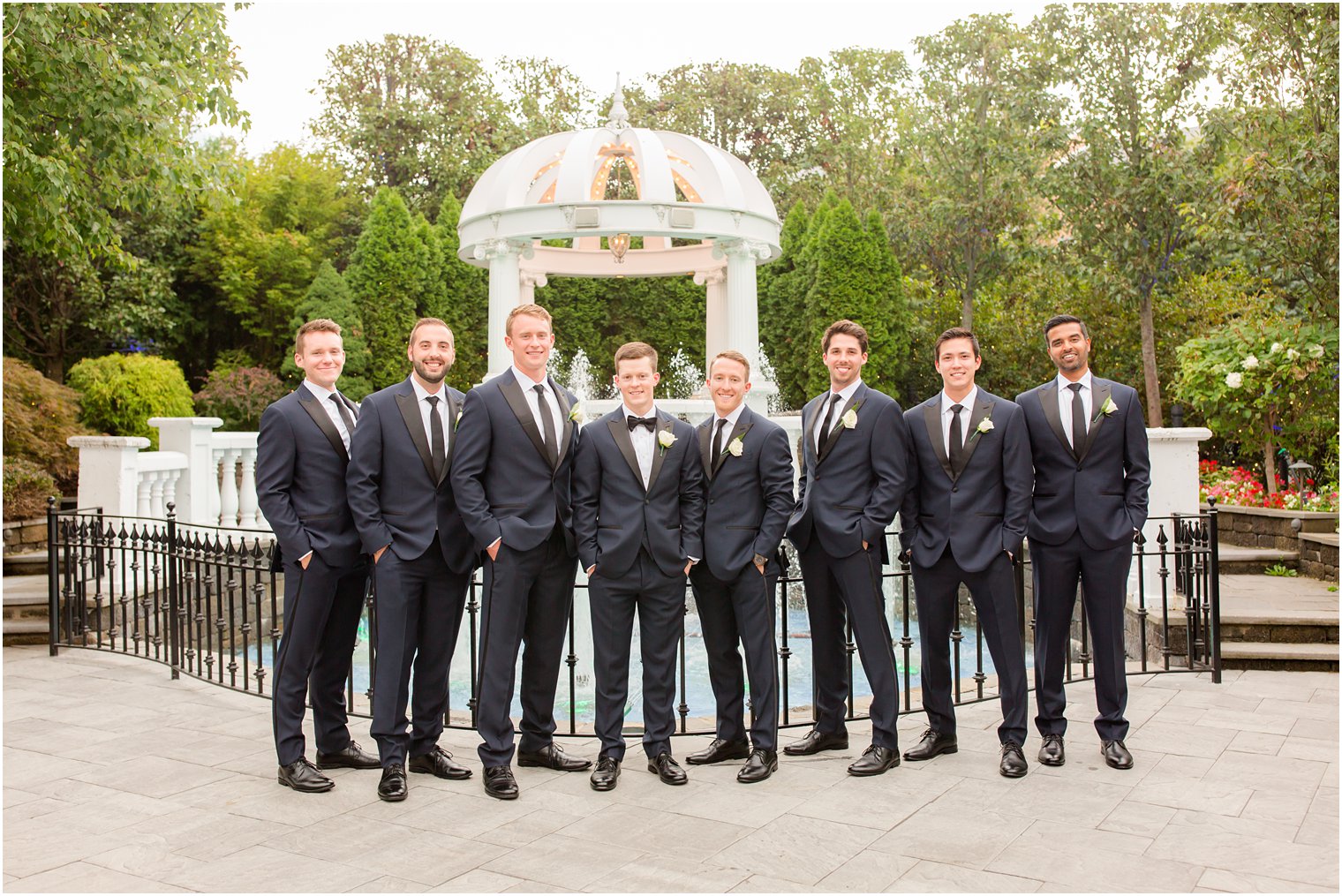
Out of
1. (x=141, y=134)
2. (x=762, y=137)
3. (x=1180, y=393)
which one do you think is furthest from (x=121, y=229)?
(x=1180, y=393)

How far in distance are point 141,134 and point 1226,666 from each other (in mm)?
9204

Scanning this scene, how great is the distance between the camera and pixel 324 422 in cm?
465

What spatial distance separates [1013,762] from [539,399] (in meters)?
2.63

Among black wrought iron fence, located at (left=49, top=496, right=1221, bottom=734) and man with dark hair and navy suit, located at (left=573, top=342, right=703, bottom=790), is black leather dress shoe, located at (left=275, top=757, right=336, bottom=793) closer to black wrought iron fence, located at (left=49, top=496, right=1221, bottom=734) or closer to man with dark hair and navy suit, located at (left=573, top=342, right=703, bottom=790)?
black wrought iron fence, located at (left=49, top=496, right=1221, bottom=734)

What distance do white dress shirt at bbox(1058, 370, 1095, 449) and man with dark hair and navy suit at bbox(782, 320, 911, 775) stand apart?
0.74 metres

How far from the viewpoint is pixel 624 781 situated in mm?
4656

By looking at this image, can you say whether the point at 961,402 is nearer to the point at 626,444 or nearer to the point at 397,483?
the point at 626,444

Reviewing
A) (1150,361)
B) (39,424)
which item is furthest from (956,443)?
(1150,361)

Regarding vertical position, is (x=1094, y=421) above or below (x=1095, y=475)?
above

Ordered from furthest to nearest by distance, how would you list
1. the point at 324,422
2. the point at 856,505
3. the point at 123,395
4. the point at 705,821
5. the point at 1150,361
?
the point at 1150,361 < the point at 123,395 < the point at 856,505 < the point at 324,422 < the point at 705,821

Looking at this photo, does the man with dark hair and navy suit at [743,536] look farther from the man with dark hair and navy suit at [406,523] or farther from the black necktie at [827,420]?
the man with dark hair and navy suit at [406,523]

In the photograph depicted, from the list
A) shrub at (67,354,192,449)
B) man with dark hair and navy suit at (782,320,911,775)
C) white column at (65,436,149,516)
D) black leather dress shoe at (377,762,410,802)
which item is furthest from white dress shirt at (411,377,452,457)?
shrub at (67,354,192,449)

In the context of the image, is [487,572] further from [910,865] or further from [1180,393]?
[1180,393]

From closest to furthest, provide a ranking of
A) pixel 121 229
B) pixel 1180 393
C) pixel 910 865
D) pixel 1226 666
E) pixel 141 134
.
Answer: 1. pixel 910 865
2. pixel 1226 666
3. pixel 141 134
4. pixel 1180 393
5. pixel 121 229
